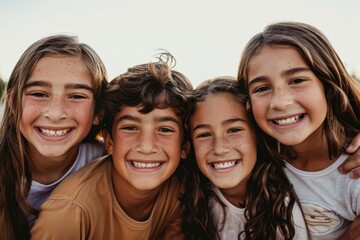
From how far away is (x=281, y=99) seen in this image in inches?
103

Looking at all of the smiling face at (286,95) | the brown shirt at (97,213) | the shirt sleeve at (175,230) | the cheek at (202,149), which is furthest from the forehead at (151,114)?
the shirt sleeve at (175,230)

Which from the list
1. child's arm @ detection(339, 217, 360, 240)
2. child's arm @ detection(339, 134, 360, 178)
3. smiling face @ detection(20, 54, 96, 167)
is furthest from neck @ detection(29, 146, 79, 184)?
child's arm @ detection(339, 217, 360, 240)

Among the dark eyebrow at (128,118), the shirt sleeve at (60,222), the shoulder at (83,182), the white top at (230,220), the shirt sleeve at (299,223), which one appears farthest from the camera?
the white top at (230,220)

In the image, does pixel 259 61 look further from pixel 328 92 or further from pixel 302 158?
pixel 302 158

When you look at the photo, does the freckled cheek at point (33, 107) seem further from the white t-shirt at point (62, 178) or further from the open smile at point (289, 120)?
the open smile at point (289, 120)

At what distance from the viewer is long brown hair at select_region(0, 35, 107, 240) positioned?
2.96 m

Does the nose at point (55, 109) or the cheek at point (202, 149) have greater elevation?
the nose at point (55, 109)

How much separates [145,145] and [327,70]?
135cm

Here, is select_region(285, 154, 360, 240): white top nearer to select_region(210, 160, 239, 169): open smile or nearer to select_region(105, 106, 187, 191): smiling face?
select_region(210, 160, 239, 169): open smile

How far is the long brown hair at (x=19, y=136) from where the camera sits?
296cm

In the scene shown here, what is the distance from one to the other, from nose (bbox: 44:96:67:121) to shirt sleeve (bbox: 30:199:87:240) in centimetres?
58

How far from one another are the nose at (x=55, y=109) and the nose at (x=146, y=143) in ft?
1.88

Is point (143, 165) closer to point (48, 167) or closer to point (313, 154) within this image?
point (48, 167)

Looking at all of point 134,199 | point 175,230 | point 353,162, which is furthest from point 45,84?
point 353,162
